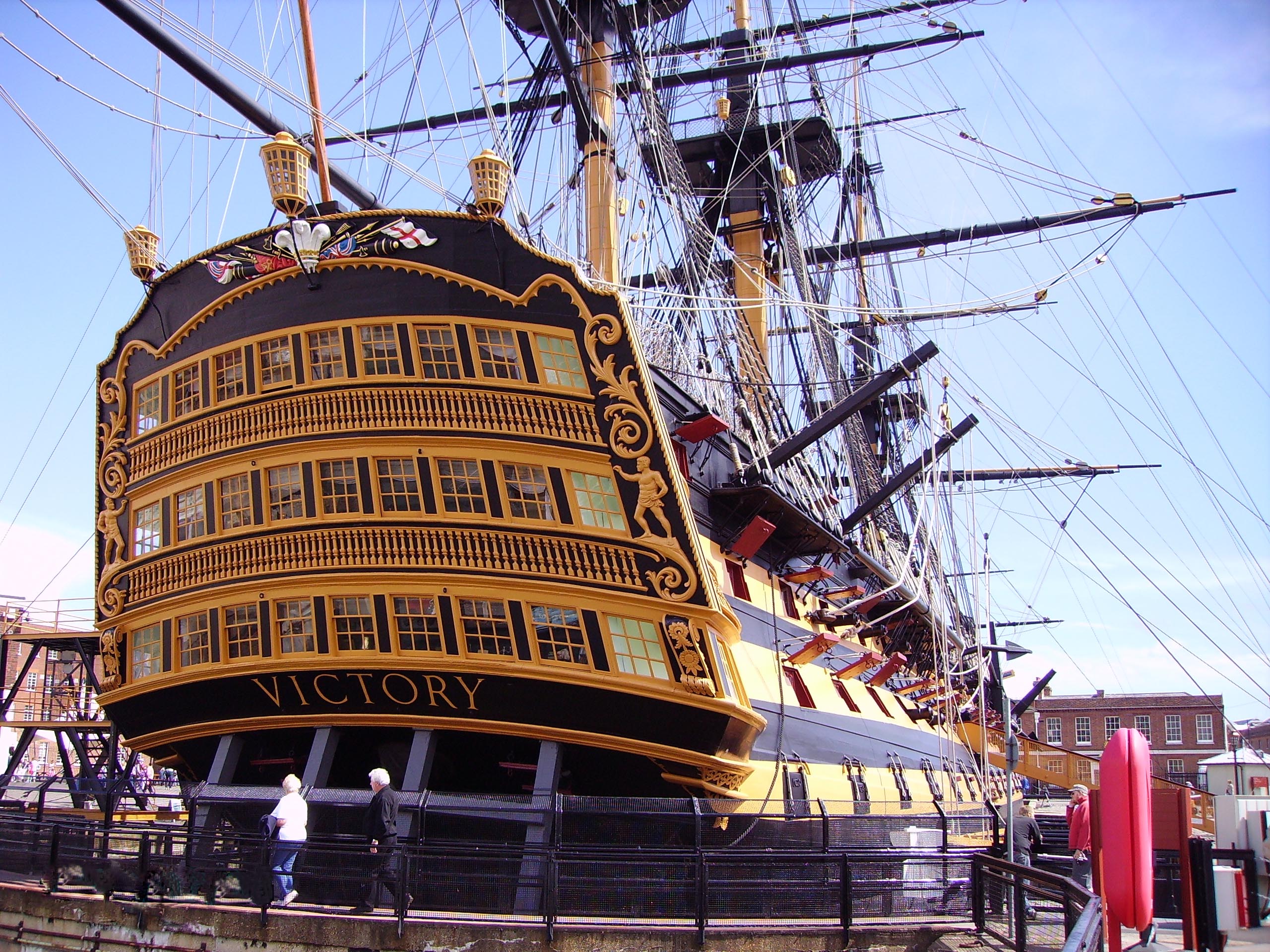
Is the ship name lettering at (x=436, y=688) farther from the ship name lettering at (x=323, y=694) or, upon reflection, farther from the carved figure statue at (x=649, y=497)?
the carved figure statue at (x=649, y=497)

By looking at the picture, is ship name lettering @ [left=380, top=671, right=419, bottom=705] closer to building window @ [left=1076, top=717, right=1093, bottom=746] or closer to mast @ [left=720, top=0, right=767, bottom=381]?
mast @ [left=720, top=0, right=767, bottom=381]

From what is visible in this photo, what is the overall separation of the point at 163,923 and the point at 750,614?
28.8ft

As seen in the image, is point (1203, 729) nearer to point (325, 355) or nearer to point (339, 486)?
point (339, 486)

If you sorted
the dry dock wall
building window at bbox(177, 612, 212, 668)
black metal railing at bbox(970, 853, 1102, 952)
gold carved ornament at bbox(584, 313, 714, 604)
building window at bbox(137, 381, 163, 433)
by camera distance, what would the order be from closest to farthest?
black metal railing at bbox(970, 853, 1102, 952) → the dry dock wall → gold carved ornament at bbox(584, 313, 714, 604) → building window at bbox(177, 612, 212, 668) → building window at bbox(137, 381, 163, 433)

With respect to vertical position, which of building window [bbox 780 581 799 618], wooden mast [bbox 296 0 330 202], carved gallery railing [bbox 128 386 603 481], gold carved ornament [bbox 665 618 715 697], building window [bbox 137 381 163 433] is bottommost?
gold carved ornament [bbox 665 618 715 697]

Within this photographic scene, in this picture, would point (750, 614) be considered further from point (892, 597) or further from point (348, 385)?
point (892, 597)

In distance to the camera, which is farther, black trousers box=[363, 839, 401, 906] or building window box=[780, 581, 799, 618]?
building window box=[780, 581, 799, 618]

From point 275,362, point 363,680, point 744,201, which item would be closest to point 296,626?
point 363,680

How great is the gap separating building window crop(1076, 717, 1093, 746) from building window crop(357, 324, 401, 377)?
213 feet

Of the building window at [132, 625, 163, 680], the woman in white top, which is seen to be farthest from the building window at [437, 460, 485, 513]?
the building window at [132, 625, 163, 680]

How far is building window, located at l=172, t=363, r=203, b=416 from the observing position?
14742 mm

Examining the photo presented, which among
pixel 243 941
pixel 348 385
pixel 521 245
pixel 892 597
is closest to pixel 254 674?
pixel 348 385

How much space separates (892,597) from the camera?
26672mm

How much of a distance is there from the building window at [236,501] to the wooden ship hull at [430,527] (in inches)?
1.2
